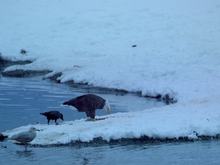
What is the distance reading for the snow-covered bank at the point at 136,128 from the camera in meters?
10.3

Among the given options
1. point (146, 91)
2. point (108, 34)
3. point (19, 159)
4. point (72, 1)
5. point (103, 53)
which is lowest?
point (19, 159)

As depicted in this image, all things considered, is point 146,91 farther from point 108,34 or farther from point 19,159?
point 108,34

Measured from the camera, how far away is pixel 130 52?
92.3ft

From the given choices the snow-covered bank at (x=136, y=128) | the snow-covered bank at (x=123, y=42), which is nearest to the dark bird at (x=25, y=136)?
the snow-covered bank at (x=136, y=128)

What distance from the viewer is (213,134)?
10914 millimetres

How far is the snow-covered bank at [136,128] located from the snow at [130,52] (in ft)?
0.09

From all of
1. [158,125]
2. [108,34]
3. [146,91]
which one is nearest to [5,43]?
[108,34]

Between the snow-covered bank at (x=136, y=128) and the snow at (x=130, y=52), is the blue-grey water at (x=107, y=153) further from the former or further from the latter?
the snow at (x=130, y=52)

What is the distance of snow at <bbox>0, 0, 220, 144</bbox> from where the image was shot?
11.3 meters

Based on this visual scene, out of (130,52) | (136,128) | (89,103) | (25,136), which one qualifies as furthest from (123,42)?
(25,136)

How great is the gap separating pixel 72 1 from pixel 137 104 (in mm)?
29977

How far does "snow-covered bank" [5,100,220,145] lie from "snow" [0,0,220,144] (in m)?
0.03

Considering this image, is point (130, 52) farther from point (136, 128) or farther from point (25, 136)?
point (25, 136)

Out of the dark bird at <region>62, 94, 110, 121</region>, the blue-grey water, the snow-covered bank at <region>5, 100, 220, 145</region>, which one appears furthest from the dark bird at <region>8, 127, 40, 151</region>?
the dark bird at <region>62, 94, 110, 121</region>
